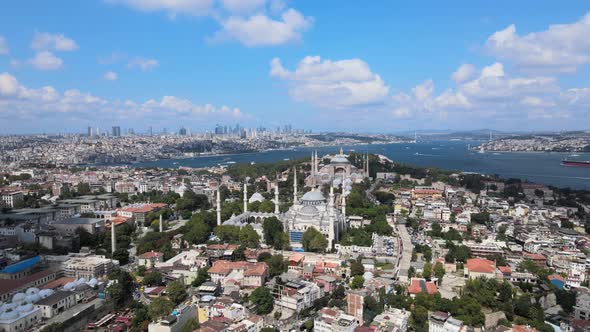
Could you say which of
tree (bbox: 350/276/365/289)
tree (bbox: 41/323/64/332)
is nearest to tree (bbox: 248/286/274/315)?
tree (bbox: 350/276/365/289)

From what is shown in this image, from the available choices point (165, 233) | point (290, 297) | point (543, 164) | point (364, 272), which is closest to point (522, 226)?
point (364, 272)

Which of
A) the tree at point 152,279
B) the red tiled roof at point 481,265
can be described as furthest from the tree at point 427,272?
the tree at point 152,279

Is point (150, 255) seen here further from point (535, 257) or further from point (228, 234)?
point (535, 257)

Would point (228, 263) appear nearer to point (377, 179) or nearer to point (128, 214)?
point (128, 214)

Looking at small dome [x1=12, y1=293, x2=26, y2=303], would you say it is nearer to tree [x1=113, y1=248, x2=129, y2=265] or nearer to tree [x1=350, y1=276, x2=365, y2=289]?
tree [x1=113, y1=248, x2=129, y2=265]

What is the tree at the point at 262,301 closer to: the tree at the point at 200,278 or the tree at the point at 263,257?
the tree at the point at 200,278

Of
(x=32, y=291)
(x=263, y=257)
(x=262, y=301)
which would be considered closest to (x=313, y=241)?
(x=263, y=257)
